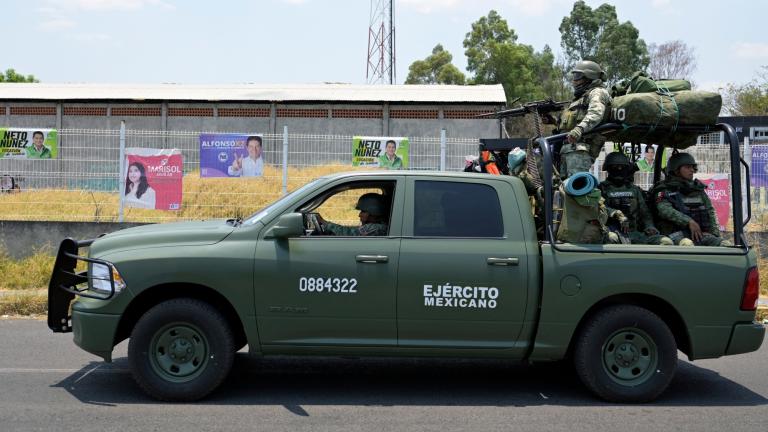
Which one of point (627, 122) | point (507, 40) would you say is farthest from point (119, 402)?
point (507, 40)

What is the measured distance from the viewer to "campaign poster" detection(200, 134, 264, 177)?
13.1 meters

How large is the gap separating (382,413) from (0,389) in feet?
9.98

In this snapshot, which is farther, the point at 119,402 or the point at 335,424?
the point at 119,402

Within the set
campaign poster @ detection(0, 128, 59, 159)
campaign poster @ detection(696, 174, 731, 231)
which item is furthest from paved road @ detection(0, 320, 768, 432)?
campaign poster @ detection(0, 128, 59, 159)

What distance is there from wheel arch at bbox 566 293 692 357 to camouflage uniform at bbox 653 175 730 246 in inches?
34.9

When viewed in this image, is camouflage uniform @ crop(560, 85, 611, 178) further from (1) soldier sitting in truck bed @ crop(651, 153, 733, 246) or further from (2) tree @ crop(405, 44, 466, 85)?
(2) tree @ crop(405, 44, 466, 85)

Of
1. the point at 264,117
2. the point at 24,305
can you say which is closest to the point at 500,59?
the point at 264,117

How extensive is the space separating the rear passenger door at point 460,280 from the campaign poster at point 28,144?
31.8ft

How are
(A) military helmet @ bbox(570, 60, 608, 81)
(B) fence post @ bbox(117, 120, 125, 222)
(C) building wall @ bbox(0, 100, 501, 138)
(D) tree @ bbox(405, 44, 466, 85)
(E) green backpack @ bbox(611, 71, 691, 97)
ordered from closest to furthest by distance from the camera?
1. (E) green backpack @ bbox(611, 71, 691, 97)
2. (A) military helmet @ bbox(570, 60, 608, 81)
3. (B) fence post @ bbox(117, 120, 125, 222)
4. (C) building wall @ bbox(0, 100, 501, 138)
5. (D) tree @ bbox(405, 44, 466, 85)

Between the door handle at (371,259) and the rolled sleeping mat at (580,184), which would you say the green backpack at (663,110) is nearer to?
the rolled sleeping mat at (580,184)

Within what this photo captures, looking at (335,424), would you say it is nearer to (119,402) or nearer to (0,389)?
(119,402)

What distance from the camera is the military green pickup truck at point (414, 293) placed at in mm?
5535

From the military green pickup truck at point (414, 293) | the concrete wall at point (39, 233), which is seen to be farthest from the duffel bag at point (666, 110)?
the concrete wall at point (39, 233)

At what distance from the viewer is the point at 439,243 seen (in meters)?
5.65
